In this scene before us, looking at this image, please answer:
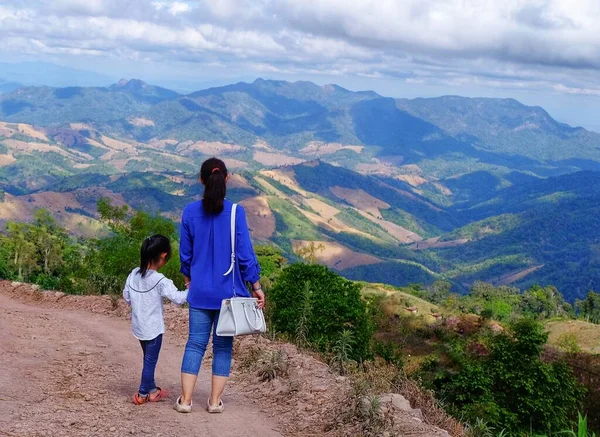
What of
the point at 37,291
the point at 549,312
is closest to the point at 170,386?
the point at 37,291

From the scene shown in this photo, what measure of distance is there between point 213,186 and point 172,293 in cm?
135

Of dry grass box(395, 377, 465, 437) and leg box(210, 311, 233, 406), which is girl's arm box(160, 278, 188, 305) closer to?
leg box(210, 311, 233, 406)

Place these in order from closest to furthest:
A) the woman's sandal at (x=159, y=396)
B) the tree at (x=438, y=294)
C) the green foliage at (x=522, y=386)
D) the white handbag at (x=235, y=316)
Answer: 1. the white handbag at (x=235, y=316)
2. the woman's sandal at (x=159, y=396)
3. the green foliage at (x=522, y=386)
4. the tree at (x=438, y=294)

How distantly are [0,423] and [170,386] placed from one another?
7.96 ft

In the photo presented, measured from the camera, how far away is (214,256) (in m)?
5.96

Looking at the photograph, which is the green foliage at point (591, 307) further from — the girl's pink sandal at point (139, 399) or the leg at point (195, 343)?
the leg at point (195, 343)

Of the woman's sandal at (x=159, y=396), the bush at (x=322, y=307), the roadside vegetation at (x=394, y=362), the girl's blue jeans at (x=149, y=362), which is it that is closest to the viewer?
the girl's blue jeans at (x=149, y=362)

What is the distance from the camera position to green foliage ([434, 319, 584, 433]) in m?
15.8

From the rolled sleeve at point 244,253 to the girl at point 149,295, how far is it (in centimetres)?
94

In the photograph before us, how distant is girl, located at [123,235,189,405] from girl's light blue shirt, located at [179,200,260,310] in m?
0.55

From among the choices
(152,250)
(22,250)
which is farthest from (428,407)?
(22,250)

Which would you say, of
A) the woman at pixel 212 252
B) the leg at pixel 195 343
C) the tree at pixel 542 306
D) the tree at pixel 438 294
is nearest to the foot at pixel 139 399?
the leg at pixel 195 343

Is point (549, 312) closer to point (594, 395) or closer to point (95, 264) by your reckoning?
point (594, 395)

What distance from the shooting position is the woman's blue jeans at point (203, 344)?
6.14 meters
